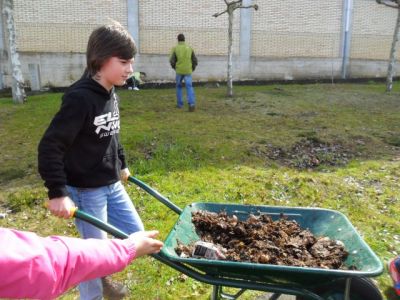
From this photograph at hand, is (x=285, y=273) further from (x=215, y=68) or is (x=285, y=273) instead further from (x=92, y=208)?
(x=215, y=68)

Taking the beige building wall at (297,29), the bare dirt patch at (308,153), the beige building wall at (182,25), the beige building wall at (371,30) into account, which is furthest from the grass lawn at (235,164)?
the beige building wall at (371,30)

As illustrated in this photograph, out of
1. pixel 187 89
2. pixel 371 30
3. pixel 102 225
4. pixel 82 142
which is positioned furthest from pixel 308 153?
pixel 371 30

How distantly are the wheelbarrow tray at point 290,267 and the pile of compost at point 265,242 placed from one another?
0.21 ft

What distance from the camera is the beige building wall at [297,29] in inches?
621

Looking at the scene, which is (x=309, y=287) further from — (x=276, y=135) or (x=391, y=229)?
(x=276, y=135)

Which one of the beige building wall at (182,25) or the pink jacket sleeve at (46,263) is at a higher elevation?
the beige building wall at (182,25)

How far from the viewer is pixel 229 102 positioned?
35.0 ft

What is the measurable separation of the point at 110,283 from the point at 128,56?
1.62 metres

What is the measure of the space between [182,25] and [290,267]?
44.8ft

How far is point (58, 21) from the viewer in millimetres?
13531

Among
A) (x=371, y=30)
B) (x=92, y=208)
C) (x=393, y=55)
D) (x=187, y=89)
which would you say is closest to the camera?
(x=92, y=208)

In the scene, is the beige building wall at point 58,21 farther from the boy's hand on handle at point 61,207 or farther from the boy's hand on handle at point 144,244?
the boy's hand on handle at point 144,244

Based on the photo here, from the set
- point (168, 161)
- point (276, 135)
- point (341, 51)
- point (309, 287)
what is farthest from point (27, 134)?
point (341, 51)

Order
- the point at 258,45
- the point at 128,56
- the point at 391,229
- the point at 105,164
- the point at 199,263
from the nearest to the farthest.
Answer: the point at 199,263
the point at 128,56
the point at 105,164
the point at 391,229
the point at 258,45
